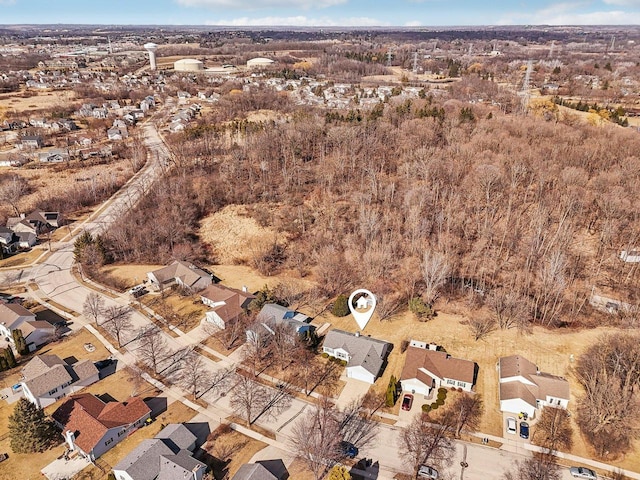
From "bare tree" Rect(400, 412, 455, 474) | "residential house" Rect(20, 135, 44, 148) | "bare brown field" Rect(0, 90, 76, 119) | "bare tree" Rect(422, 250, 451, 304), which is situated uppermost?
"bare brown field" Rect(0, 90, 76, 119)

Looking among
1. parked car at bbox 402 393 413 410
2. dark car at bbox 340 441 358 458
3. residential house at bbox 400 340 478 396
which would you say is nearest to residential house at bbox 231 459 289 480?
dark car at bbox 340 441 358 458

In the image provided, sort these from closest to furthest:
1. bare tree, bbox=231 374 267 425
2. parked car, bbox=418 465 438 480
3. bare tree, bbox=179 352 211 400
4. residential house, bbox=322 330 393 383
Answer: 1. parked car, bbox=418 465 438 480
2. bare tree, bbox=231 374 267 425
3. bare tree, bbox=179 352 211 400
4. residential house, bbox=322 330 393 383

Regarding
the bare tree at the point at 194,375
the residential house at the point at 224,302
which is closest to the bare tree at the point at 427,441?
the bare tree at the point at 194,375

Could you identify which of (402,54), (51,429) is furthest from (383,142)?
(402,54)

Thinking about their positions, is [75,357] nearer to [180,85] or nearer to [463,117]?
[463,117]

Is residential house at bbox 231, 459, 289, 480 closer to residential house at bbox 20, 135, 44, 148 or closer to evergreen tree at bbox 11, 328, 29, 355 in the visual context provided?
evergreen tree at bbox 11, 328, 29, 355

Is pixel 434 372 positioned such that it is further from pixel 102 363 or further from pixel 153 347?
pixel 102 363
